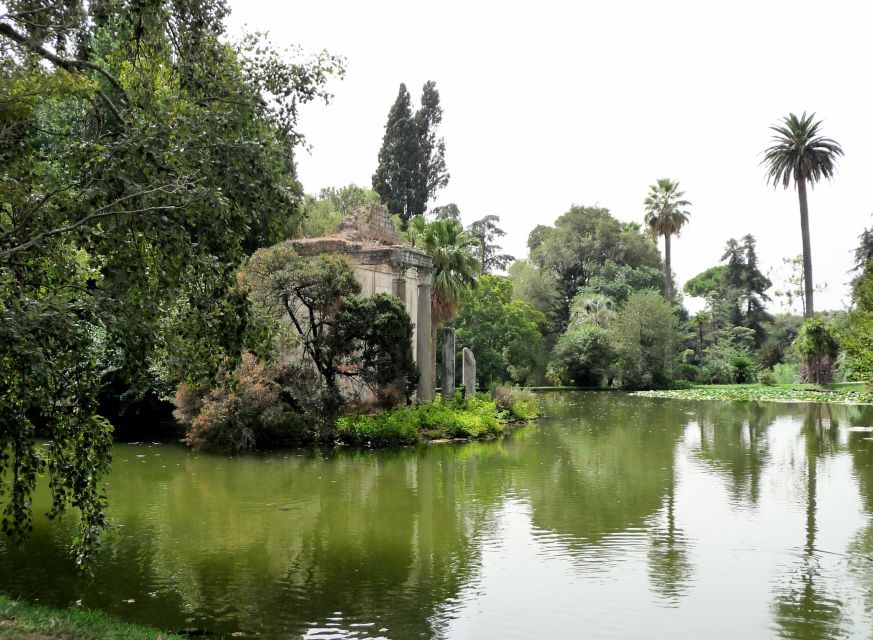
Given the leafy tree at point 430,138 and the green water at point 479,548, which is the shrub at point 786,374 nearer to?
the leafy tree at point 430,138

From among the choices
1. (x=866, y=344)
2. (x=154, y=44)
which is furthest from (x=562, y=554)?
(x=866, y=344)

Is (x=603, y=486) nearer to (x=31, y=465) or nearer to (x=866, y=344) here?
(x=31, y=465)

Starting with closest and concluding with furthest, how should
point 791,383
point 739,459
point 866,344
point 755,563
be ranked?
point 755,563 → point 739,459 → point 866,344 → point 791,383

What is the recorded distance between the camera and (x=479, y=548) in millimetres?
9562

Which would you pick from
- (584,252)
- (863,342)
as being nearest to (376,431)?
(863,342)

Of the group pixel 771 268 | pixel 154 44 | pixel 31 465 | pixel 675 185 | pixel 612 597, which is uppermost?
pixel 675 185

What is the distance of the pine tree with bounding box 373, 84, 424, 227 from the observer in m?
46.0

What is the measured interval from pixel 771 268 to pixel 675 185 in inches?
555

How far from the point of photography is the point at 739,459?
1745 centimetres

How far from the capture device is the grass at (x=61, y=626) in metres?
5.51

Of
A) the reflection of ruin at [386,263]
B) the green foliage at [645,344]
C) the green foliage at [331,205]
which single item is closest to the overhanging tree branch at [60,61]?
the reflection of ruin at [386,263]

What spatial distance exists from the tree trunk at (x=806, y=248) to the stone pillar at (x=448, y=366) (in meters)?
29.5

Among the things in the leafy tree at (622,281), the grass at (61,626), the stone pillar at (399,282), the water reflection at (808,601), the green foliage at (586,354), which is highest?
the leafy tree at (622,281)

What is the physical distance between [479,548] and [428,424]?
469 inches
